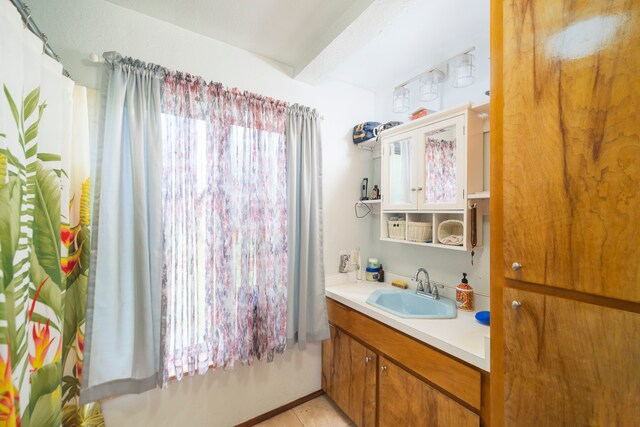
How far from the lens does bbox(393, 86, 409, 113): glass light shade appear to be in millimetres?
1952

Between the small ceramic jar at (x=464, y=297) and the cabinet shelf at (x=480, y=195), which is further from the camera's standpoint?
the small ceramic jar at (x=464, y=297)

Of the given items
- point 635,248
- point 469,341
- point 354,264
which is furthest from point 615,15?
point 354,264

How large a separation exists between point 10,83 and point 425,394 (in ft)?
6.46

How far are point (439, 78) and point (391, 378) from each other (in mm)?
2053

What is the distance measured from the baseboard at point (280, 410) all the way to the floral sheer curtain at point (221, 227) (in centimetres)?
48

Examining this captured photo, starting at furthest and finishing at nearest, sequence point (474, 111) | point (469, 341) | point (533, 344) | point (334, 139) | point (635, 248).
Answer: point (334, 139), point (474, 111), point (469, 341), point (533, 344), point (635, 248)

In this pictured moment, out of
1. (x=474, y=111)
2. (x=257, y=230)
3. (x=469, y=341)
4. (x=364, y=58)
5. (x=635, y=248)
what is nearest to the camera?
(x=635, y=248)

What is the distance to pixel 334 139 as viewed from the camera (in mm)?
2193

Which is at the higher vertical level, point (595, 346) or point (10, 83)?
point (10, 83)

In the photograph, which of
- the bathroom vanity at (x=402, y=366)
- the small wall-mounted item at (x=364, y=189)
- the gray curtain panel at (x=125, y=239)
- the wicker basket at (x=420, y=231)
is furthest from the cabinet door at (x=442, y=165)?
the gray curtain panel at (x=125, y=239)

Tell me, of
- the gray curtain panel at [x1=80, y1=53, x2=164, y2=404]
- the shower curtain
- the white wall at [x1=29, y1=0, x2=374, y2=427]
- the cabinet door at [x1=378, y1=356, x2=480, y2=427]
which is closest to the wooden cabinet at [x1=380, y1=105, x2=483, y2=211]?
the white wall at [x1=29, y1=0, x2=374, y2=427]

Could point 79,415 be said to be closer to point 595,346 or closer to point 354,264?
point 354,264

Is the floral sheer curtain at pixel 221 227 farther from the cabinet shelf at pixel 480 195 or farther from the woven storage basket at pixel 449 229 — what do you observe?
the cabinet shelf at pixel 480 195

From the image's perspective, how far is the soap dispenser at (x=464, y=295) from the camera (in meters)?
1.60
